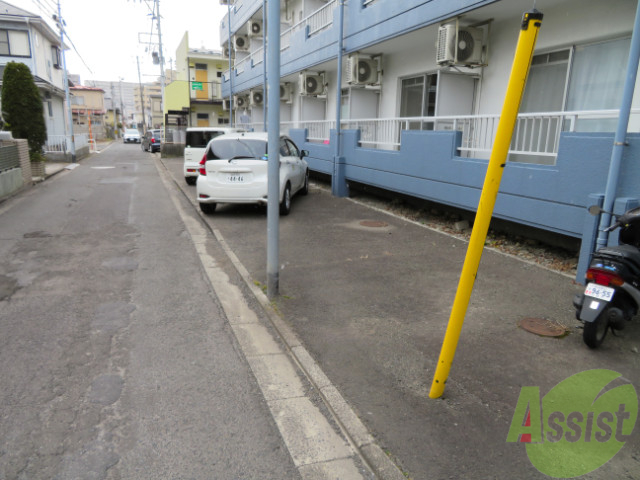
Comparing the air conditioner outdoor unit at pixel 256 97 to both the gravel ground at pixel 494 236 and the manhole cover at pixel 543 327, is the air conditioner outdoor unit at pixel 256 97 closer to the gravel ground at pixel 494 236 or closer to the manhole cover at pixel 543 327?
the gravel ground at pixel 494 236

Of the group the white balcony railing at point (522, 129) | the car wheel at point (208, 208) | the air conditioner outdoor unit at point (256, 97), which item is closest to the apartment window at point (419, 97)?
the white balcony railing at point (522, 129)

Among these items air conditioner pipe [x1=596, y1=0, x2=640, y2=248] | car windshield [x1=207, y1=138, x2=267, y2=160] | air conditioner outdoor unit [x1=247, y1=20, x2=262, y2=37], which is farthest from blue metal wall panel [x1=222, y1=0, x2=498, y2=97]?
air conditioner outdoor unit [x1=247, y1=20, x2=262, y2=37]

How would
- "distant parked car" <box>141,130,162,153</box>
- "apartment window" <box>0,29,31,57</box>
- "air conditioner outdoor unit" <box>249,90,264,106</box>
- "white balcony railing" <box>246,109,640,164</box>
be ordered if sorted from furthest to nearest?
"distant parked car" <box>141,130,162,153</box> < "apartment window" <box>0,29,31,57</box> < "air conditioner outdoor unit" <box>249,90,264,106</box> < "white balcony railing" <box>246,109,640,164</box>

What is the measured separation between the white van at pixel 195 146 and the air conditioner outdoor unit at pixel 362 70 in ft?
14.7

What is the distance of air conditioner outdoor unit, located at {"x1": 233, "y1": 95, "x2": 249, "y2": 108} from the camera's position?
91.4ft

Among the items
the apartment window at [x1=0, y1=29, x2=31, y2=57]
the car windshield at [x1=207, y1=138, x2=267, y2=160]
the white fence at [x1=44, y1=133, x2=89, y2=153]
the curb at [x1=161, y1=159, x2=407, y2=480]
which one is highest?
Answer: the apartment window at [x1=0, y1=29, x2=31, y2=57]

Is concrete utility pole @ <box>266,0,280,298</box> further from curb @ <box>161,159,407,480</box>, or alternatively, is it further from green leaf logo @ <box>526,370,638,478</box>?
green leaf logo @ <box>526,370,638,478</box>

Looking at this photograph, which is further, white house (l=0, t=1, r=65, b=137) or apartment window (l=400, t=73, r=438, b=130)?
white house (l=0, t=1, r=65, b=137)

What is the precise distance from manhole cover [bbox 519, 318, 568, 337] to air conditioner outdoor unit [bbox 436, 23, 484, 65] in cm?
604

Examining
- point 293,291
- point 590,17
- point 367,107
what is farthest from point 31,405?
point 367,107

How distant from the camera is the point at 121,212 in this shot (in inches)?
424

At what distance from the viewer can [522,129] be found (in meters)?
8.00

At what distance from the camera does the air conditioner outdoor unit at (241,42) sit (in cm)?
2662

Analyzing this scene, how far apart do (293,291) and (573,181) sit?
3959 millimetres
